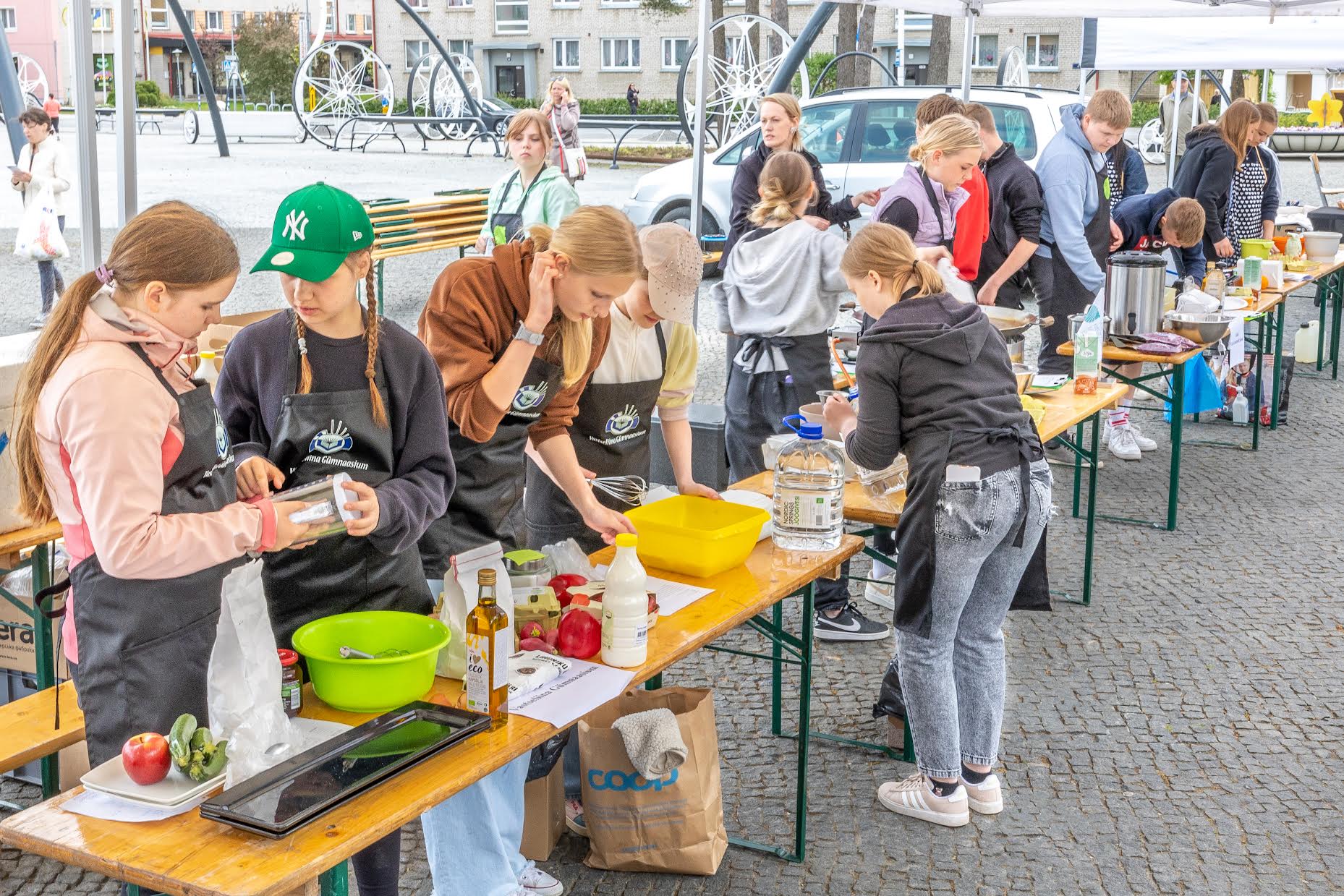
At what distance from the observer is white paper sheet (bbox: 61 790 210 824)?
185 cm

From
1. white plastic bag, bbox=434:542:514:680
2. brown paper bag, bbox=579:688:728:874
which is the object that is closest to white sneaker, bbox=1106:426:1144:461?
brown paper bag, bbox=579:688:728:874

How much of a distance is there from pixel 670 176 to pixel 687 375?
870cm

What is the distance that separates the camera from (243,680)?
6.47 ft

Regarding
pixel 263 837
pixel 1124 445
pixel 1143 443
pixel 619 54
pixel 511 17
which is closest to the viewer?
pixel 263 837

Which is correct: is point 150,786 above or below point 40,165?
below

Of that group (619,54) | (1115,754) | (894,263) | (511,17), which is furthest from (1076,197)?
(511,17)

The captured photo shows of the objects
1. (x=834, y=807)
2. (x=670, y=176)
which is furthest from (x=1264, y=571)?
(x=670, y=176)

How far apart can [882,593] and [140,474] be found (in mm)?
3595

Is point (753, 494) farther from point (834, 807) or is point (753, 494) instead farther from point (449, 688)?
point (449, 688)

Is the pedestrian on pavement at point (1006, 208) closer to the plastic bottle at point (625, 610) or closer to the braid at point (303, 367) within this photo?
the plastic bottle at point (625, 610)

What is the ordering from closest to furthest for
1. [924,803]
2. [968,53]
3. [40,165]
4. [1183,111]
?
[924,803] → [968,53] → [40,165] → [1183,111]

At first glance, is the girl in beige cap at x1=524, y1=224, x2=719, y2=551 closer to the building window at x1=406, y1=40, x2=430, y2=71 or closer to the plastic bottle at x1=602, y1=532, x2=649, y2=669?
the plastic bottle at x1=602, y1=532, x2=649, y2=669

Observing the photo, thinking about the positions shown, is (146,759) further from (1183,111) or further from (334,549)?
(1183,111)

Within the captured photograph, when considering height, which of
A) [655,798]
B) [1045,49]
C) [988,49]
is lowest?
[655,798]
